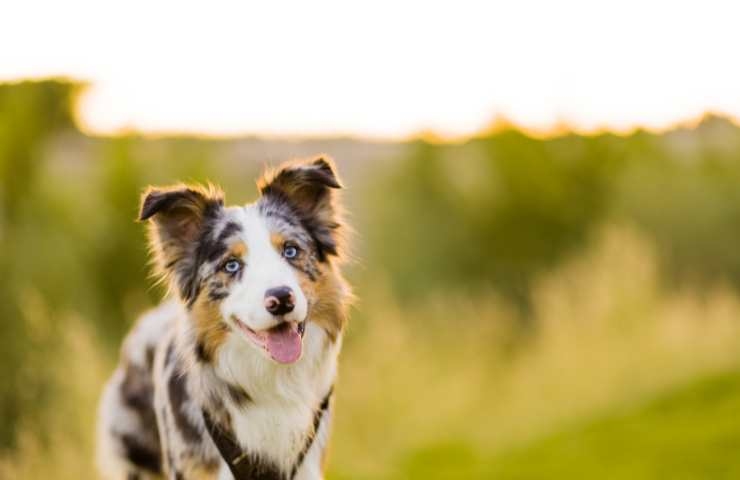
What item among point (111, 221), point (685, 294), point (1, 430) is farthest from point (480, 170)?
point (1, 430)

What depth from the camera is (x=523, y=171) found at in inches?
639

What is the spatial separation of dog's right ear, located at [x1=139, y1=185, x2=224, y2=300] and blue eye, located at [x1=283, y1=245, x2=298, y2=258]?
48cm

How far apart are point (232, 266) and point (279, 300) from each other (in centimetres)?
47

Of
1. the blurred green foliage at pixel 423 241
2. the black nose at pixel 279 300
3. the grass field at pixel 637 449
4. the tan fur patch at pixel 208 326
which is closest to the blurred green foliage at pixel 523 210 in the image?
the blurred green foliage at pixel 423 241

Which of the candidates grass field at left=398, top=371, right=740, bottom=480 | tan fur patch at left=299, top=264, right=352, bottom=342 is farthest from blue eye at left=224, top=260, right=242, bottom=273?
grass field at left=398, top=371, right=740, bottom=480

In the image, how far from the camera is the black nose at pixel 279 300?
4.84 m

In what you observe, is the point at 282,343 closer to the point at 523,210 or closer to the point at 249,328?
the point at 249,328

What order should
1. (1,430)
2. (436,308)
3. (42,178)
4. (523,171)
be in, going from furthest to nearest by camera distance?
(523,171)
(436,308)
(42,178)
(1,430)

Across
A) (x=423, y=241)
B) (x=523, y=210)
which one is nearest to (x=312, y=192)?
(x=423, y=241)

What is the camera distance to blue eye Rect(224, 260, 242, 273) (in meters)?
5.16

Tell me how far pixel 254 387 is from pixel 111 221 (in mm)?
9142

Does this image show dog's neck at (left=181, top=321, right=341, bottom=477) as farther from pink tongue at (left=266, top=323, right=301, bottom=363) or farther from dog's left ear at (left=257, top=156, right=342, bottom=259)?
dog's left ear at (left=257, top=156, right=342, bottom=259)

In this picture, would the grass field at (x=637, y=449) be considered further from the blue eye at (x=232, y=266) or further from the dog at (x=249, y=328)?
the blue eye at (x=232, y=266)

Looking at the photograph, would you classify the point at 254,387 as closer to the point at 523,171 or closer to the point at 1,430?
the point at 1,430
